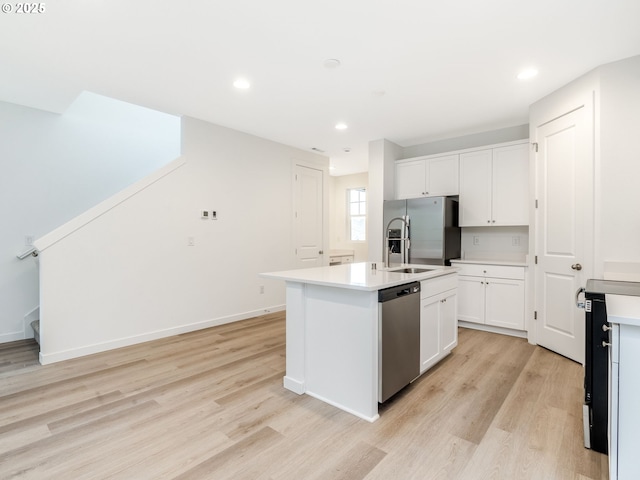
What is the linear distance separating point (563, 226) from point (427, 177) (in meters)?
1.91

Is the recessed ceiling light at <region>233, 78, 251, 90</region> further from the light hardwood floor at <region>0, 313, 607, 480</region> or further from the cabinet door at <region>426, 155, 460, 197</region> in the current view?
the cabinet door at <region>426, 155, 460, 197</region>

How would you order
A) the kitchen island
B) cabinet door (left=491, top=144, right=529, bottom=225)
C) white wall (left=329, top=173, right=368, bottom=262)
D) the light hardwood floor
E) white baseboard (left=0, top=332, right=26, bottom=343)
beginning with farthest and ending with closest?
white wall (left=329, top=173, right=368, bottom=262) < cabinet door (left=491, top=144, right=529, bottom=225) < white baseboard (left=0, top=332, right=26, bottom=343) < the kitchen island < the light hardwood floor

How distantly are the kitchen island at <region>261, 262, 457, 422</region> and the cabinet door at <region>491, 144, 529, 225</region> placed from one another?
1985 millimetres

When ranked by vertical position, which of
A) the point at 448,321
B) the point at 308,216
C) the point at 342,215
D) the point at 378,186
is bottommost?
the point at 448,321

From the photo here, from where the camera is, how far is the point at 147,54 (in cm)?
252

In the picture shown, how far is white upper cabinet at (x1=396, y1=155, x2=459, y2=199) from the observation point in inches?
171

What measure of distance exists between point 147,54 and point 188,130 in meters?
1.35

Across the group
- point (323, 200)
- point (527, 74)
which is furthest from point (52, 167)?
point (527, 74)

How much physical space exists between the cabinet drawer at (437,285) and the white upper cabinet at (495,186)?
1.49 meters

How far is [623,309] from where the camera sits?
52.3 inches

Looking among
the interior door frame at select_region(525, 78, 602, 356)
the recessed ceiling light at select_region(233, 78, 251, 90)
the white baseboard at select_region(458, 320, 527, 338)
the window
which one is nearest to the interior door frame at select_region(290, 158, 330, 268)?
the window

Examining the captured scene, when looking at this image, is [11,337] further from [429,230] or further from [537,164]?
[537,164]

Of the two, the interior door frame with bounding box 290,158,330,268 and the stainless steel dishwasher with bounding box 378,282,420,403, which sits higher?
the interior door frame with bounding box 290,158,330,268

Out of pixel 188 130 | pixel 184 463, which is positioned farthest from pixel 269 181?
pixel 184 463
